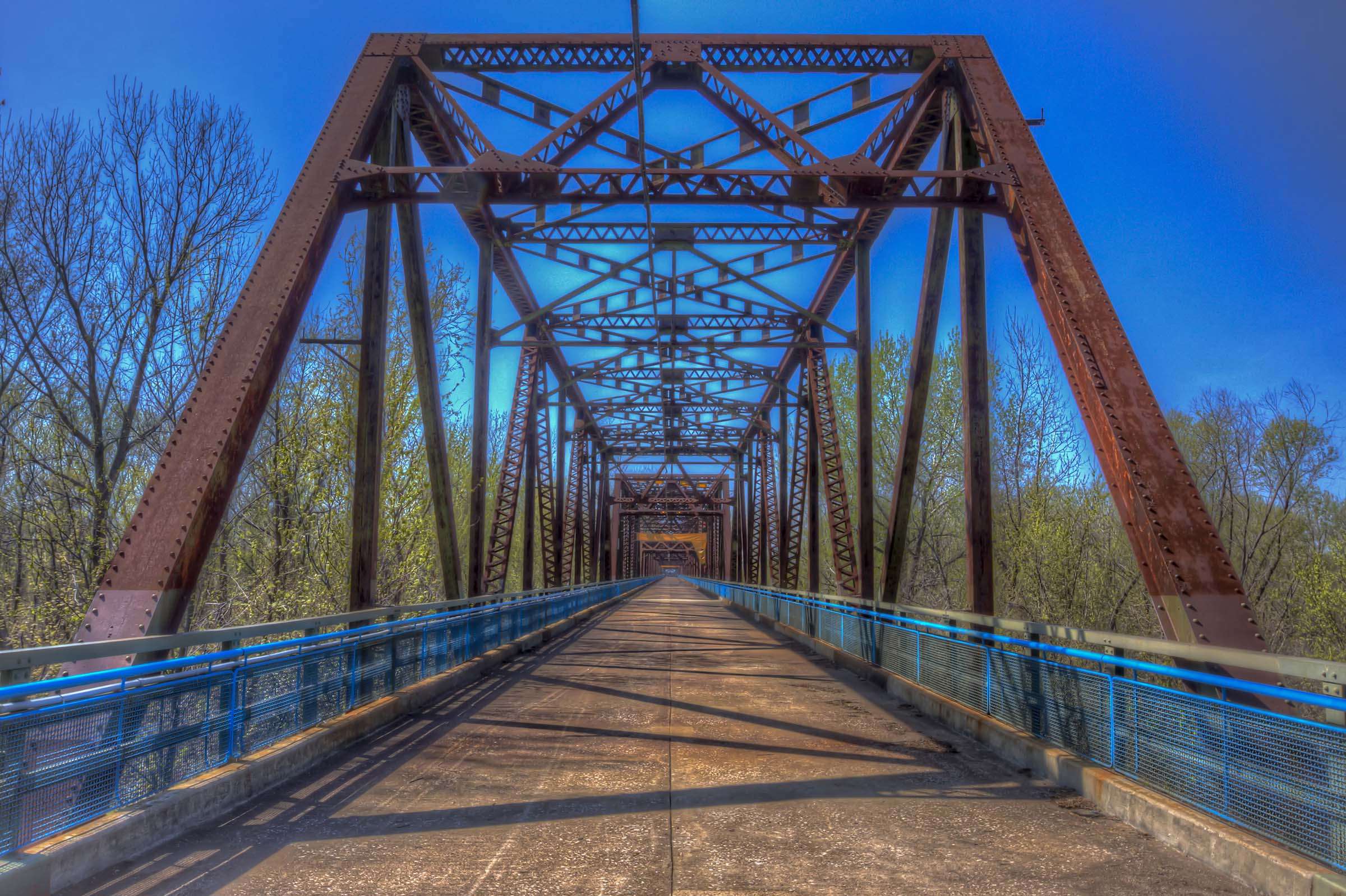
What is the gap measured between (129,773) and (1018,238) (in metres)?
8.89

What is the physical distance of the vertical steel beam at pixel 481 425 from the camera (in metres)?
14.8

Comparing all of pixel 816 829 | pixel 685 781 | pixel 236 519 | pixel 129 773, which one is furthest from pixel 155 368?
pixel 816 829

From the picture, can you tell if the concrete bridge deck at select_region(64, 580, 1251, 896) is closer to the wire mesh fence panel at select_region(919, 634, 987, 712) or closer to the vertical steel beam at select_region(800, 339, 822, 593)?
the wire mesh fence panel at select_region(919, 634, 987, 712)

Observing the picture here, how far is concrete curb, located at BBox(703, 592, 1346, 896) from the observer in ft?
12.4

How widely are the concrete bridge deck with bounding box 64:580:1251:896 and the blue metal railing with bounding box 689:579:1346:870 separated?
406mm

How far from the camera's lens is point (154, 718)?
4.92m

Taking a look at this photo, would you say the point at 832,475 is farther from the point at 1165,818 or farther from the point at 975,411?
the point at 1165,818

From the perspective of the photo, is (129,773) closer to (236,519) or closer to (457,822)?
(457,822)

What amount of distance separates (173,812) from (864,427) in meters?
14.2

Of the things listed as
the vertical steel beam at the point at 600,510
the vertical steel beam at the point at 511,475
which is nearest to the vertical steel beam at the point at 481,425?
the vertical steel beam at the point at 511,475

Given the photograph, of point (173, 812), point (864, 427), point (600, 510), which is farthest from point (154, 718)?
point (600, 510)

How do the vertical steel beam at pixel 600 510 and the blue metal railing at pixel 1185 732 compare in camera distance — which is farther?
the vertical steel beam at pixel 600 510

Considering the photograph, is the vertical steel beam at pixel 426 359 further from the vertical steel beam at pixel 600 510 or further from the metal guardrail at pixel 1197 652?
the vertical steel beam at pixel 600 510

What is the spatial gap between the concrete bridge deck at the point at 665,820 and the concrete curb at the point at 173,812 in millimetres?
101
